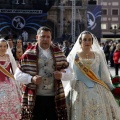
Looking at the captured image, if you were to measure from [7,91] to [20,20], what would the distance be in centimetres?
2883

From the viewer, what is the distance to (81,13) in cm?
4181

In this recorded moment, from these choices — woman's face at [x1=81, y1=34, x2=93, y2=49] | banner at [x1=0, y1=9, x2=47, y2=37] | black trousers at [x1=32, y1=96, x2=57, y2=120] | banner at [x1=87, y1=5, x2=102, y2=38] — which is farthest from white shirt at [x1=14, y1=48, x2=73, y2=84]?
banner at [x1=0, y1=9, x2=47, y2=37]

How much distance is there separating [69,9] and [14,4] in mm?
8845

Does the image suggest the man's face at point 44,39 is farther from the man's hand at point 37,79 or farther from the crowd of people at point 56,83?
the man's hand at point 37,79

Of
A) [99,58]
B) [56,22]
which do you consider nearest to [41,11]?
[56,22]

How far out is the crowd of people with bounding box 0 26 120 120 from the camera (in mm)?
4484

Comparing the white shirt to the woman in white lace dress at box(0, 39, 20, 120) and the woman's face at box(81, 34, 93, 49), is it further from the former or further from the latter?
the woman in white lace dress at box(0, 39, 20, 120)

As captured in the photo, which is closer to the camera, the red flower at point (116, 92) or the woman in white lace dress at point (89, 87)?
the woman in white lace dress at point (89, 87)

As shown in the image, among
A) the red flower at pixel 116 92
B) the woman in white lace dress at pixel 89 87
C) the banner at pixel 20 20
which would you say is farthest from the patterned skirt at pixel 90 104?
the banner at pixel 20 20

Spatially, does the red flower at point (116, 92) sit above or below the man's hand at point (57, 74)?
below

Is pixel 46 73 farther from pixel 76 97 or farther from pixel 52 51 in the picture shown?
pixel 76 97

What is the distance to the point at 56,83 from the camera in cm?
450

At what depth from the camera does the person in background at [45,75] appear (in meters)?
4.48

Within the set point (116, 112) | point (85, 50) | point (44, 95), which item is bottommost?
point (116, 112)
